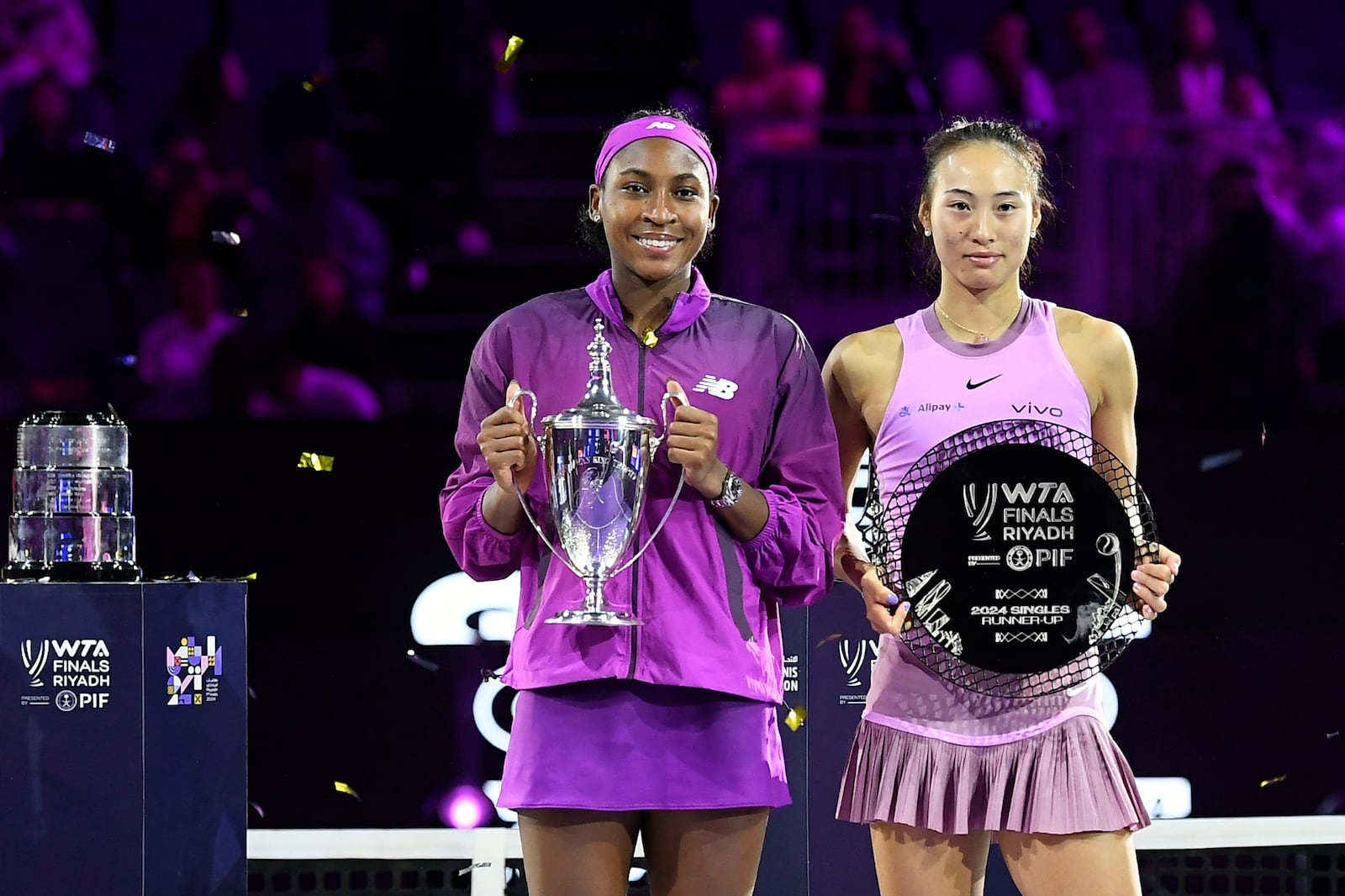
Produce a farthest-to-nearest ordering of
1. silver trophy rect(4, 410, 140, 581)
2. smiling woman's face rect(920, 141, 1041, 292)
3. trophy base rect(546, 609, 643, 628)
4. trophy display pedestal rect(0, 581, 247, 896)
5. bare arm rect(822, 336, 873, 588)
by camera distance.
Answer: silver trophy rect(4, 410, 140, 581) → trophy display pedestal rect(0, 581, 247, 896) → bare arm rect(822, 336, 873, 588) → smiling woman's face rect(920, 141, 1041, 292) → trophy base rect(546, 609, 643, 628)

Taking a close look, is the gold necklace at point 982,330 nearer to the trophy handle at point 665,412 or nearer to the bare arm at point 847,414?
the bare arm at point 847,414

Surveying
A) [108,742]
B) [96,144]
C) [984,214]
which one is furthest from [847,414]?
[96,144]

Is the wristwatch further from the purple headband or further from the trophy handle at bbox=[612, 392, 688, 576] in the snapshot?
the purple headband

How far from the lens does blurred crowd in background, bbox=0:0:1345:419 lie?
405 centimetres

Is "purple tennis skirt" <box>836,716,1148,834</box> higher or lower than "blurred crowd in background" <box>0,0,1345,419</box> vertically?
lower

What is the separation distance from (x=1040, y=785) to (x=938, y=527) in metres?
0.38

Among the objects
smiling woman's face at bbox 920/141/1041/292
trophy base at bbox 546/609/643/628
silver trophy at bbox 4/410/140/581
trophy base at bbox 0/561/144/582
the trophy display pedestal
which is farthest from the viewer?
silver trophy at bbox 4/410/140/581

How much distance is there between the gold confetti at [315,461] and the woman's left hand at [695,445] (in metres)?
2.32

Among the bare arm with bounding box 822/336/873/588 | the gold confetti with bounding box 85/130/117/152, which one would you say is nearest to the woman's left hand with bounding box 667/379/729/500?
Answer: the bare arm with bounding box 822/336/873/588

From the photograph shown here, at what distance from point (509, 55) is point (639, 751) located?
2.59m

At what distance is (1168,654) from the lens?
411 centimetres

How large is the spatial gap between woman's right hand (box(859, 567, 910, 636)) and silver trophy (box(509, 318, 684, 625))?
33 cm

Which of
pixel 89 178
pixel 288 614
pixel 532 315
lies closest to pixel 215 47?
pixel 89 178

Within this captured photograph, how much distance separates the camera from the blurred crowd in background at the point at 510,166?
13.3ft
